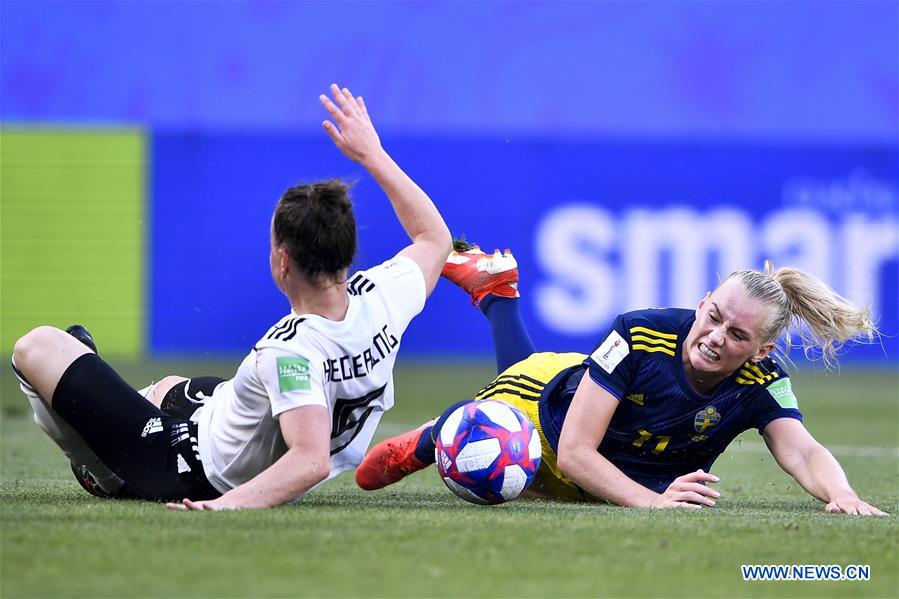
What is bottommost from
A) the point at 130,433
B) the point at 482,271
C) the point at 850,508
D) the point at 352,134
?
the point at 850,508

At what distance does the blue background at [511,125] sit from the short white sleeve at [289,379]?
7.44 metres

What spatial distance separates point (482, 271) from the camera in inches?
214

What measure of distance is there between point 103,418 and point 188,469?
1.05 feet

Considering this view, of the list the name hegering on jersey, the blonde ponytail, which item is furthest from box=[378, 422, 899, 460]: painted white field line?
the name hegering on jersey

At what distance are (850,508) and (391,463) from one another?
64.7 inches

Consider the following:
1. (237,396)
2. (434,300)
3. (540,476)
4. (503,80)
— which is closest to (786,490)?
(540,476)

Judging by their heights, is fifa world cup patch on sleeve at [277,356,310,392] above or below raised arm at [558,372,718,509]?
above

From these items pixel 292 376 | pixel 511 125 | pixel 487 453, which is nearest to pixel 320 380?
pixel 292 376

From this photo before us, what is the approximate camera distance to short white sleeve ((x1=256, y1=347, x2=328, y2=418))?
146 inches

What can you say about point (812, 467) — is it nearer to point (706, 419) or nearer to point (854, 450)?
point (706, 419)

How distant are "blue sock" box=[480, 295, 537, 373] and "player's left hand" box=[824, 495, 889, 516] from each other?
5.07ft

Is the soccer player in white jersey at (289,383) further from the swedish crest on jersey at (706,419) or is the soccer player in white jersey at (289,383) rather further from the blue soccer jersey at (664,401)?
the swedish crest on jersey at (706,419)

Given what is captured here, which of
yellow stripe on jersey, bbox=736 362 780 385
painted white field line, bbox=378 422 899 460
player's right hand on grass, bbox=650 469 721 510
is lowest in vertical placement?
painted white field line, bbox=378 422 899 460

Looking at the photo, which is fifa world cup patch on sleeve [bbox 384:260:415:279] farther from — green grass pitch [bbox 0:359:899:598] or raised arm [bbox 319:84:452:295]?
green grass pitch [bbox 0:359:899:598]
